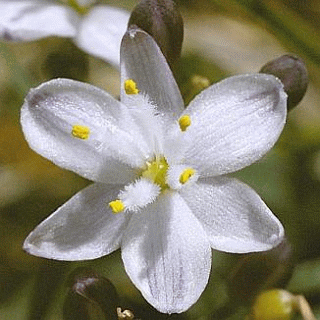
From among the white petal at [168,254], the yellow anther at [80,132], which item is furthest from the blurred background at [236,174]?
the yellow anther at [80,132]

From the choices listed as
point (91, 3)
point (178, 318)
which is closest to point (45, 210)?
point (91, 3)

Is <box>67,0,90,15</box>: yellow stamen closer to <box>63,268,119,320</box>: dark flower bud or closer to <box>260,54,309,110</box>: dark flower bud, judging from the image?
<box>260,54,309,110</box>: dark flower bud

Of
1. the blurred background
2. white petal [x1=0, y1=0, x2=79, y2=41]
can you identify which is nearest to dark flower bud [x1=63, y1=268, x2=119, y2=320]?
the blurred background

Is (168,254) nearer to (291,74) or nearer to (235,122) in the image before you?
(235,122)

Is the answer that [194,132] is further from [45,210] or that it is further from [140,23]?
[45,210]

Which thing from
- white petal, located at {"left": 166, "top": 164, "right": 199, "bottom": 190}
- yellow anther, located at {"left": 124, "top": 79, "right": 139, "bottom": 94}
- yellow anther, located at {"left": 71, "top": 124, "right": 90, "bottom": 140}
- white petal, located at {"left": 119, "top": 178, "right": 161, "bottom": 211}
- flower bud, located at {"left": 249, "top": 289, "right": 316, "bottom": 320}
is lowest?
flower bud, located at {"left": 249, "top": 289, "right": 316, "bottom": 320}

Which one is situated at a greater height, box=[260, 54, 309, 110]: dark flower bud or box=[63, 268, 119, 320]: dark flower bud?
box=[260, 54, 309, 110]: dark flower bud
